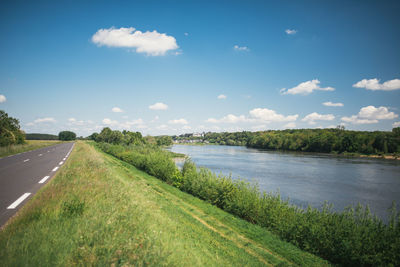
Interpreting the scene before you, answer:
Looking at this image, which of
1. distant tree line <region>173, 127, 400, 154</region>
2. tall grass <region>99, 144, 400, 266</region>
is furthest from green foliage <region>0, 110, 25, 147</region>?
distant tree line <region>173, 127, 400, 154</region>

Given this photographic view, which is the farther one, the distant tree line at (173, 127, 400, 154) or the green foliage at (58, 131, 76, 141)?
the green foliage at (58, 131, 76, 141)

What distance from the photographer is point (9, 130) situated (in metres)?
41.9

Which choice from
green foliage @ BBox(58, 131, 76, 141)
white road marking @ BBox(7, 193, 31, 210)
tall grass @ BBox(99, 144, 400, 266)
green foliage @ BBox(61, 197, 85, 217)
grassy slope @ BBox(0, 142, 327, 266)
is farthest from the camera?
green foliage @ BBox(58, 131, 76, 141)

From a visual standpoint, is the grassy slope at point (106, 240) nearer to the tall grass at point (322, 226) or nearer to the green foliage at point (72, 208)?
the green foliage at point (72, 208)

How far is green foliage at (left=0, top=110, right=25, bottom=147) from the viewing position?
38869mm

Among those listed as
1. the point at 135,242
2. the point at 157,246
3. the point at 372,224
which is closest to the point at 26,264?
the point at 135,242

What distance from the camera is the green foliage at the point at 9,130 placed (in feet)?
128

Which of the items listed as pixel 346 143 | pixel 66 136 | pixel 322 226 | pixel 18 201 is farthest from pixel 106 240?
pixel 66 136

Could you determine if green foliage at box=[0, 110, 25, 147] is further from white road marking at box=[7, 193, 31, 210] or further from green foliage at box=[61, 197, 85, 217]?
green foliage at box=[61, 197, 85, 217]

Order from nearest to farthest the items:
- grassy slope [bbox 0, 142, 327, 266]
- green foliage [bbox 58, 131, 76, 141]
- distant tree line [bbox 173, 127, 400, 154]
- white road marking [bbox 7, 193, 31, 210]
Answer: grassy slope [bbox 0, 142, 327, 266], white road marking [bbox 7, 193, 31, 210], distant tree line [bbox 173, 127, 400, 154], green foliage [bbox 58, 131, 76, 141]

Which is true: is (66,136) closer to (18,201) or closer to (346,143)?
(346,143)

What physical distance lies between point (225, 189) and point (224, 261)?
7275 mm

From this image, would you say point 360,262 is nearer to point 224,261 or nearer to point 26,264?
point 224,261

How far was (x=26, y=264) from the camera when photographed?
3145 mm
